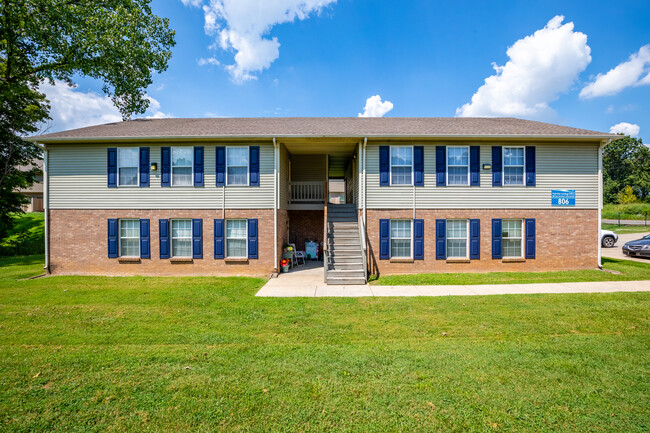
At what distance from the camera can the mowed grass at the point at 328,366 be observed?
9.86ft

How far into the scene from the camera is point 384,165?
35.6ft

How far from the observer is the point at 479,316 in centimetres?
616

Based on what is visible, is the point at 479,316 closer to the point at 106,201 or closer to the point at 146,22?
the point at 106,201

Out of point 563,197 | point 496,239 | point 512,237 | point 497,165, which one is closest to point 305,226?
point 496,239

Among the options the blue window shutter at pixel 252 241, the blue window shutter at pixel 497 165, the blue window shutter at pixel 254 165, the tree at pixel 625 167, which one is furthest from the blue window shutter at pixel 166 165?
the tree at pixel 625 167

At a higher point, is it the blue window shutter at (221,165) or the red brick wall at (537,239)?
the blue window shutter at (221,165)

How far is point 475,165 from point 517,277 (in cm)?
447

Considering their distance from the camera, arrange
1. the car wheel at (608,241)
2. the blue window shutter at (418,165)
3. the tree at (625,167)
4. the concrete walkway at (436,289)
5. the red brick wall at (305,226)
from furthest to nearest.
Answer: the tree at (625,167) → the car wheel at (608,241) → the red brick wall at (305,226) → the blue window shutter at (418,165) → the concrete walkway at (436,289)

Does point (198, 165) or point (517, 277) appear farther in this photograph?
point (198, 165)

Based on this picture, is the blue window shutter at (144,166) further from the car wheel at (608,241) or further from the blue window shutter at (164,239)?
the car wheel at (608,241)

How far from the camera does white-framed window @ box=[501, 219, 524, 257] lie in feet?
36.0

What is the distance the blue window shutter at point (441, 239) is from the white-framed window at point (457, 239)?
9.4 inches

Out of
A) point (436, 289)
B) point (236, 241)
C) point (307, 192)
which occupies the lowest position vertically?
point (436, 289)

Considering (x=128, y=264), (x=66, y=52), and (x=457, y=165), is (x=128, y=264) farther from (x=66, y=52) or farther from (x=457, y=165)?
(x=457, y=165)
